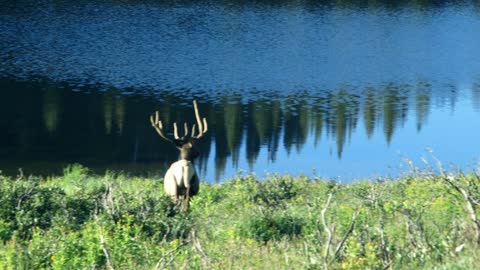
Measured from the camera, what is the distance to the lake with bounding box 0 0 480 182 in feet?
97.0

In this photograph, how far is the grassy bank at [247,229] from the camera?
26.5 ft

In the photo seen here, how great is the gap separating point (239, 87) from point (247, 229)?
94.8 ft

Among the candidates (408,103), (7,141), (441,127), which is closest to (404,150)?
(441,127)

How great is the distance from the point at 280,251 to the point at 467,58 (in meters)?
41.1

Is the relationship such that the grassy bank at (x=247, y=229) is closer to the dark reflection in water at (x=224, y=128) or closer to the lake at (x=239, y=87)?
the lake at (x=239, y=87)

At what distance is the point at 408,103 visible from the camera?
3750cm

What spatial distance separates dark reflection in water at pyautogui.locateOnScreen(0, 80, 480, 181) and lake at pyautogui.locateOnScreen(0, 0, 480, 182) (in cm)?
7

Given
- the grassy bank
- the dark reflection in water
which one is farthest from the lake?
A: the grassy bank

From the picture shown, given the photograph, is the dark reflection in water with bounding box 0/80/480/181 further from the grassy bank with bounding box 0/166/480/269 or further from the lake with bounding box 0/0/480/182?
the grassy bank with bounding box 0/166/480/269

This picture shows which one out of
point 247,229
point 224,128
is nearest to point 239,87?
point 224,128

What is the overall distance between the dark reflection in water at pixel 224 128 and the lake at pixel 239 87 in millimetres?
73

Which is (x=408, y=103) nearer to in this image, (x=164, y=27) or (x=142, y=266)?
(x=164, y=27)

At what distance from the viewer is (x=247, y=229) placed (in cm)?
1084

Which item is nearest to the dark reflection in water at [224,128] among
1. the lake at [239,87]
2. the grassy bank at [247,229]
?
the lake at [239,87]
